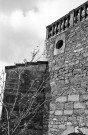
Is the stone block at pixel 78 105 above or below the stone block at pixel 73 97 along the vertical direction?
below

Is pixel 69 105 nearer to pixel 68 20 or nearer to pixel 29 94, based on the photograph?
pixel 29 94

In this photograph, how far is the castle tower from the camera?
6332 millimetres

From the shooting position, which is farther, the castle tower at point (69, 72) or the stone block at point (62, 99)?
the stone block at point (62, 99)

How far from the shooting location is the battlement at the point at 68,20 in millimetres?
7344

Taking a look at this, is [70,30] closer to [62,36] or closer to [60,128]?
[62,36]

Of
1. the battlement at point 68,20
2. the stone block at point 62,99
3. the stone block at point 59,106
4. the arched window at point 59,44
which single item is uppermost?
the battlement at point 68,20

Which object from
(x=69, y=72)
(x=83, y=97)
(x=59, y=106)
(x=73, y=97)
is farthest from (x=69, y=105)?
(x=69, y=72)

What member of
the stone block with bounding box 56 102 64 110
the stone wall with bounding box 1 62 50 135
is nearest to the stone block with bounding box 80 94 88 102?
the stone block with bounding box 56 102 64 110

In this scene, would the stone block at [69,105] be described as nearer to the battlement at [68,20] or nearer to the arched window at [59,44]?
the arched window at [59,44]

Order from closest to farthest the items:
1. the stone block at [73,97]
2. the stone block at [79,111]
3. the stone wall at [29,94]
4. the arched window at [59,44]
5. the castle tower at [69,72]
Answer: the stone block at [79,111] → the castle tower at [69,72] → the stone block at [73,97] → the stone wall at [29,94] → the arched window at [59,44]

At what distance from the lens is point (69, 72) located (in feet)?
22.9

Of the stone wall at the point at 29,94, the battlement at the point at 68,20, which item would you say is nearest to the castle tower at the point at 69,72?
the battlement at the point at 68,20

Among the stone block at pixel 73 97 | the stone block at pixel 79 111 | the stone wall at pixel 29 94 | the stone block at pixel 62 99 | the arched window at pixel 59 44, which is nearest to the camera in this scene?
the stone block at pixel 79 111

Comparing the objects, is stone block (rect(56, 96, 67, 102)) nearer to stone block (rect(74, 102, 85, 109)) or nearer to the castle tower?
the castle tower
